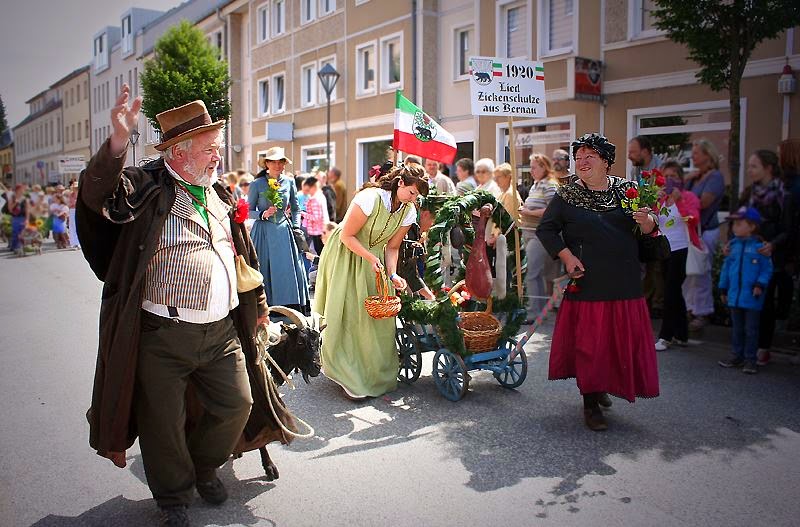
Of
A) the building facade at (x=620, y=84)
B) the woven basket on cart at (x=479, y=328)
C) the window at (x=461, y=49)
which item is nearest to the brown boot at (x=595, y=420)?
the woven basket on cart at (x=479, y=328)

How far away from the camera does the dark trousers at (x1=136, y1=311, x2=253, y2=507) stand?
11.0 ft

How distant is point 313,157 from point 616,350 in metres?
22.2

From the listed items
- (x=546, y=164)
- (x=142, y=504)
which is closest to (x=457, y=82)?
(x=546, y=164)

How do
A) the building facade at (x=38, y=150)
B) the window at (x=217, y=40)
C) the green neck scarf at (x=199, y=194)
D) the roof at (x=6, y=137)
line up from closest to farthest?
the green neck scarf at (x=199, y=194) < the roof at (x=6, y=137) < the building facade at (x=38, y=150) < the window at (x=217, y=40)

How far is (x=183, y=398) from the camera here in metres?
3.48

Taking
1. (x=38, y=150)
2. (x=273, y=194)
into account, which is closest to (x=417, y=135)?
(x=273, y=194)

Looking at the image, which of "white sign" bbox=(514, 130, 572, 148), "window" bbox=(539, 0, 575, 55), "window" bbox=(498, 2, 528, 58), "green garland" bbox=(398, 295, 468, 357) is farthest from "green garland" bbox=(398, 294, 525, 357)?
"window" bbox=(498, 2, 528, 58)

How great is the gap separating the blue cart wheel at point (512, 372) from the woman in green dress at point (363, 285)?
888 millimetres

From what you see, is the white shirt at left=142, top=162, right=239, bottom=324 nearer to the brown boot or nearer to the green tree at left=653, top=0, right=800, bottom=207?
the brown boot

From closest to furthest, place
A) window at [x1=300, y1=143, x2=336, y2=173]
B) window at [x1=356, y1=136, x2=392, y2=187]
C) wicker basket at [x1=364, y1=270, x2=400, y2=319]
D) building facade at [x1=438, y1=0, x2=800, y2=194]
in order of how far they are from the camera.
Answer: wicker basket at [x1=364, y1=270, x2=400, y2=319], building facade at [x1=438, y1=0, x2=800, y2=194], window at [x1=356, y1=136, x2=392, y2=187], window at [x1=300, y1=143, x2=336, y2=173]

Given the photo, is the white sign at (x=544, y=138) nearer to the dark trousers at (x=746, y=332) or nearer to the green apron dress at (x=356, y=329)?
the dark trousers at (x=746, y=332)

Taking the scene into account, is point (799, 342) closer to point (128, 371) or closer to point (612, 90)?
point (128, 371)

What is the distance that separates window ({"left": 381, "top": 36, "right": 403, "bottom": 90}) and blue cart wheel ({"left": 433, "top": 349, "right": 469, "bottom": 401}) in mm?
16479

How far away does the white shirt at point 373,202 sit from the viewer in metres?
5.52
